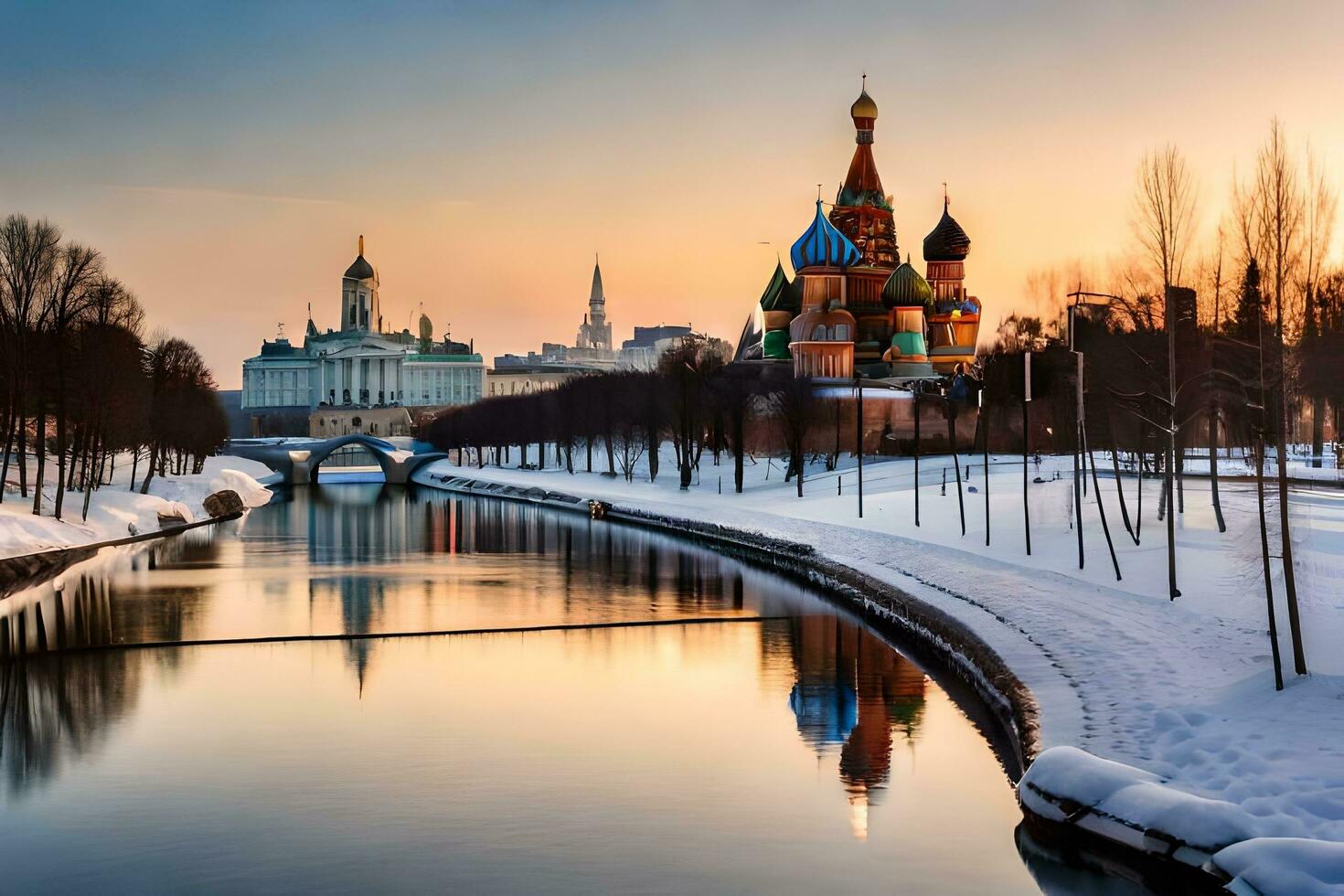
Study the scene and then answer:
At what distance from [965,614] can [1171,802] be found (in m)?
11.4

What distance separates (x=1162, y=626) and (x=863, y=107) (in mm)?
74079

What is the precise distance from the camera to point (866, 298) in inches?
3415

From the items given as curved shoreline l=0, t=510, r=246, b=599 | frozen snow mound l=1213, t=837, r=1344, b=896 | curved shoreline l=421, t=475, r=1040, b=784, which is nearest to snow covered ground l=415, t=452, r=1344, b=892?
frozen snow mound l=1213, t=837, r=1344, b=896

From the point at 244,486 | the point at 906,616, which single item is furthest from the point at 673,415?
the point at 906,616

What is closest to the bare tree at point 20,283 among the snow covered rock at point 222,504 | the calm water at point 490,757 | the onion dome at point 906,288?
the calm water at point 490,757

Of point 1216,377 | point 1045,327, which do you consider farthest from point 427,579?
point 1045,327

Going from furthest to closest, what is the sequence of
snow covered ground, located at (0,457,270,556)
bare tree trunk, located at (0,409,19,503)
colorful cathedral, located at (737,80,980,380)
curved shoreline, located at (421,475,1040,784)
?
colorful cathedral, located at (737,80,980,380) → bare tree trunk, located at (0,409,19,503) → snow covered ground, located at (0,457,270,556) → curved shoreline, located at (421,475,1040,784)

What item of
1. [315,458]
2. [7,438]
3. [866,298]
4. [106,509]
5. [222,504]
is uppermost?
[866,298]

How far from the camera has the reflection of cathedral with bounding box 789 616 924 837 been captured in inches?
609

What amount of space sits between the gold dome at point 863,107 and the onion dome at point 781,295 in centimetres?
1066

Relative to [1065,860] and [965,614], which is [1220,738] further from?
[965,614]

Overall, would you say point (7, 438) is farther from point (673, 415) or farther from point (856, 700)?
point (856, 700)

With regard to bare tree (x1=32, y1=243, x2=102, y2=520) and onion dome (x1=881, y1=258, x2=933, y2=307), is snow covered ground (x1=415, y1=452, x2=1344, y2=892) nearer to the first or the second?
bare tree (x1=32, y1=243, x2=102, y2=520)

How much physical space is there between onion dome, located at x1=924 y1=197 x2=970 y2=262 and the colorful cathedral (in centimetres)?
6
